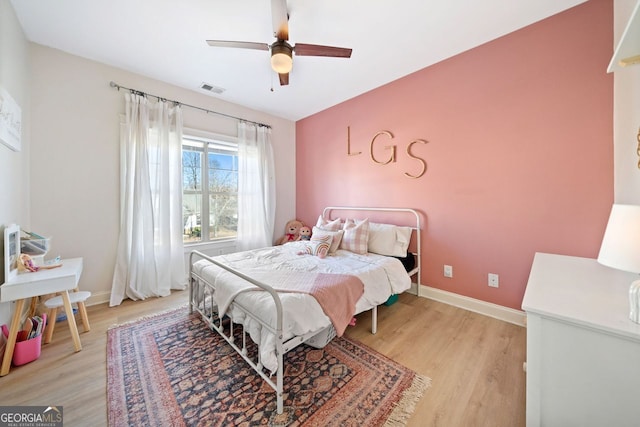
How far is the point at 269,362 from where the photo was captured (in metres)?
1.33

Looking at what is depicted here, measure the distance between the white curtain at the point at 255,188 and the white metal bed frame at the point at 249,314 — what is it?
1.06 meters

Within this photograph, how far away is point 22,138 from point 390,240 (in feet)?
12.5

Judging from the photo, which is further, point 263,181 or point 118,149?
point 263,181

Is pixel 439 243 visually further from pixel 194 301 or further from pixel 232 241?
pixel 232 241

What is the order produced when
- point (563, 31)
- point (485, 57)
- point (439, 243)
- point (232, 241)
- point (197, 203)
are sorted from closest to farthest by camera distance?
point (563, 31) < point (485, 57) < point (439, 243) < point (197, 203) < point (232, 241)

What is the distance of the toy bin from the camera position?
5.37ft

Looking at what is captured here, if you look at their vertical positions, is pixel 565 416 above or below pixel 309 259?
below

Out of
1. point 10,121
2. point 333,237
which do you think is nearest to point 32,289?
point 10,121

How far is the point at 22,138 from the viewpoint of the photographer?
2.14 meters

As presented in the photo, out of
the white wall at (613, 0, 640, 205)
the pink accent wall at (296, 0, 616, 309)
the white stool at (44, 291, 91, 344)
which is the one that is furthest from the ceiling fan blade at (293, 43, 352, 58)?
the white stool at (44, 291, 91, 344)

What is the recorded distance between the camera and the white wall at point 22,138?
68.6 inches

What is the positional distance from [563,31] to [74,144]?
479cm

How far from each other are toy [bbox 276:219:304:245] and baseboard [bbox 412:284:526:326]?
2158 mm

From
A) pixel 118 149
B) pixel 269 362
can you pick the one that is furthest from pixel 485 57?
pixel 118 149
